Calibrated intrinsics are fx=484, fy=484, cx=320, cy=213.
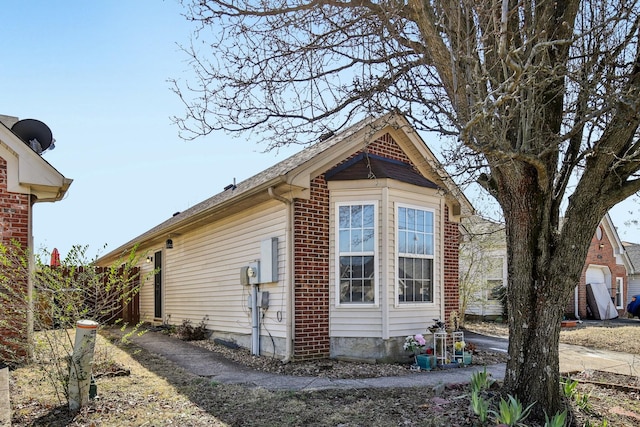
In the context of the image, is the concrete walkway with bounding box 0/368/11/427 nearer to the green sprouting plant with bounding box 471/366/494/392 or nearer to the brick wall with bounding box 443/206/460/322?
the green sprouting plant with bounding box 471/366/494/392

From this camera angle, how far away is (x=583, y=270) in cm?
1922

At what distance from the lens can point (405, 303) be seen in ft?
29.7

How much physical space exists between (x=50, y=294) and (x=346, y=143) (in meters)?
5.56

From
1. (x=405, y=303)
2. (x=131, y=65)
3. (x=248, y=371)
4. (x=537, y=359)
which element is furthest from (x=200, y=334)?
(x=537, y=359)

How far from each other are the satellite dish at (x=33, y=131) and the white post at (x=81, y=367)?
233 inches

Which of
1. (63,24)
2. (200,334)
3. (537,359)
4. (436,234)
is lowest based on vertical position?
(200,334)

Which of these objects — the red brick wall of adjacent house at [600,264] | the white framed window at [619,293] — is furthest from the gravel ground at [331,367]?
the white framed window at [619,293]

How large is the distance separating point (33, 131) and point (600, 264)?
2291cm

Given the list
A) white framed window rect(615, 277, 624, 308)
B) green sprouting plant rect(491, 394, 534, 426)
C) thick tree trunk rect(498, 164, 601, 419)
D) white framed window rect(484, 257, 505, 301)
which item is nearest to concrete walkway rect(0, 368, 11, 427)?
green sprouting plant rect(491, 394, 534, 426)

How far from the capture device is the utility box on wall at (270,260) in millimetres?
8883

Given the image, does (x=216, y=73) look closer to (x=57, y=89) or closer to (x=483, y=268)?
(x=57, y=89)

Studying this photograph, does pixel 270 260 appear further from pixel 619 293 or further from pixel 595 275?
pixel 619 293

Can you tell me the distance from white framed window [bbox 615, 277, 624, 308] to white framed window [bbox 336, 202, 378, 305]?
2016cm

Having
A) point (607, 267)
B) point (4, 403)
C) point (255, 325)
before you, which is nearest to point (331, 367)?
point (255, 325)
